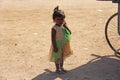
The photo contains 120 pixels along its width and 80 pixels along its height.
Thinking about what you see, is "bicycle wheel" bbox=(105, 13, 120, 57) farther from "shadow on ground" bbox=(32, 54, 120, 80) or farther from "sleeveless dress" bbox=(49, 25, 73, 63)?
"sleeveless dress" bbox=(49, 25, 73, 63)

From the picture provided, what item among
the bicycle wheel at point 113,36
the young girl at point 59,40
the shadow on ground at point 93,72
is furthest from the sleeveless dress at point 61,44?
the bicycle wheel at point 113,36

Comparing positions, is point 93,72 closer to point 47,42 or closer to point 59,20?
point 59,20

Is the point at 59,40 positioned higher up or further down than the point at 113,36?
higher up

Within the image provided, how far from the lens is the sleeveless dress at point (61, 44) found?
21.7 feet

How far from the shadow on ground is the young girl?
0.18 meters

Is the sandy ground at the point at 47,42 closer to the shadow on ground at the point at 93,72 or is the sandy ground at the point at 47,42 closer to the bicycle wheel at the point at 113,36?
the shadow on ground at the point at 93,72

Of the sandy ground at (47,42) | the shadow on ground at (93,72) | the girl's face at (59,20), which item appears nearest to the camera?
the girl's face at (59,20)

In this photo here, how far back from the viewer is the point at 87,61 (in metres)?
7.41

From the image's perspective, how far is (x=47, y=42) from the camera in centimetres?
860

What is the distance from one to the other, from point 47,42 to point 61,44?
1.92 m

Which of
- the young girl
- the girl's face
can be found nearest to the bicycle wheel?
the young girl

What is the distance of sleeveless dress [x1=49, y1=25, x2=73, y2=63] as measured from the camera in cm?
663

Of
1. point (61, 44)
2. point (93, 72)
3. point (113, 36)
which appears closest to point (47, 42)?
point (113, 36)

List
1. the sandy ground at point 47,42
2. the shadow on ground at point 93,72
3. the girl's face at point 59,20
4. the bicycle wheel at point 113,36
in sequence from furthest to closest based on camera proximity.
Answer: the bicycle wheel at point 113,36
the sandy ground at point 47,42
the shadow on ground at point 93,72
the girl's face at point 59,20
